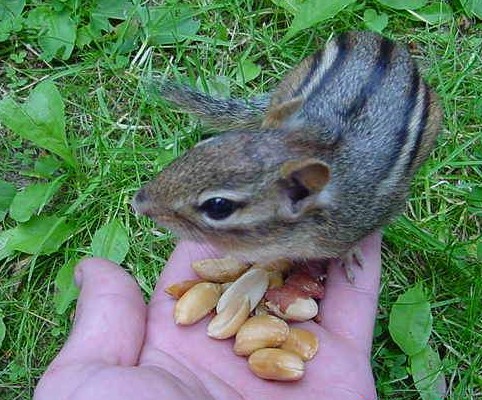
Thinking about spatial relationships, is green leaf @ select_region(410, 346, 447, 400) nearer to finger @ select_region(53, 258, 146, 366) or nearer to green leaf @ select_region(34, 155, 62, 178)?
finger @ select_region(53, 258, 146, 366)

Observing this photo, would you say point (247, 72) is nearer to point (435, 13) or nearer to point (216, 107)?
point (216, 107)

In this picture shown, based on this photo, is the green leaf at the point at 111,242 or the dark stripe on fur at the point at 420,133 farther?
the green leaf at the point at 111,242

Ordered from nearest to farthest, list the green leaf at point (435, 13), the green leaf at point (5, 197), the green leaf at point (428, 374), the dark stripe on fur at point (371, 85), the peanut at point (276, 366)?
the peanut at point (276, 366) < the dark stripe on fur at point (371, 85) < the green leaf at point (428, 374) < the green leaf at point (5, 197) < the green leaf at point (435, 13)

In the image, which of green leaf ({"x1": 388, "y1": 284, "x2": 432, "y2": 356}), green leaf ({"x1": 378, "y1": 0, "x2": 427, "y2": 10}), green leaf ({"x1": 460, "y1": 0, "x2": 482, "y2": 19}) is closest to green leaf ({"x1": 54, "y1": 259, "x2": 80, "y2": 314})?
green leaf ({"x1": 388, "y1": 284, "x2": 432, "y2": 356})

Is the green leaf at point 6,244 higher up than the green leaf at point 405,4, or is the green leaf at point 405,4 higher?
the green leaf at point 405,4

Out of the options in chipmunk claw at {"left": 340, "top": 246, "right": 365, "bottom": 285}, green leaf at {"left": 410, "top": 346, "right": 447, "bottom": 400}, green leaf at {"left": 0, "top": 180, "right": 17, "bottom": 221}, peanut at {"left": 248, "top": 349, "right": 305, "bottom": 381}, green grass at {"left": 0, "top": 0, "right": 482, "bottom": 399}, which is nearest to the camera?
peanut at {"left": 248, "top": 349, "right": 305, "bottom": 381}

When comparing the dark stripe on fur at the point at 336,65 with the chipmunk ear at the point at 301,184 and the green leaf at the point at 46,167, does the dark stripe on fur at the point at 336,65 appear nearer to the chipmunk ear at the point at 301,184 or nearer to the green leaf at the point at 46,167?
the chipmunk ear at the point at 301,184

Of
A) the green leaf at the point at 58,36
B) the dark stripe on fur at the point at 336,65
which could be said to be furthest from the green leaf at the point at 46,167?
the dark stripe on fur at the point at 336,65
